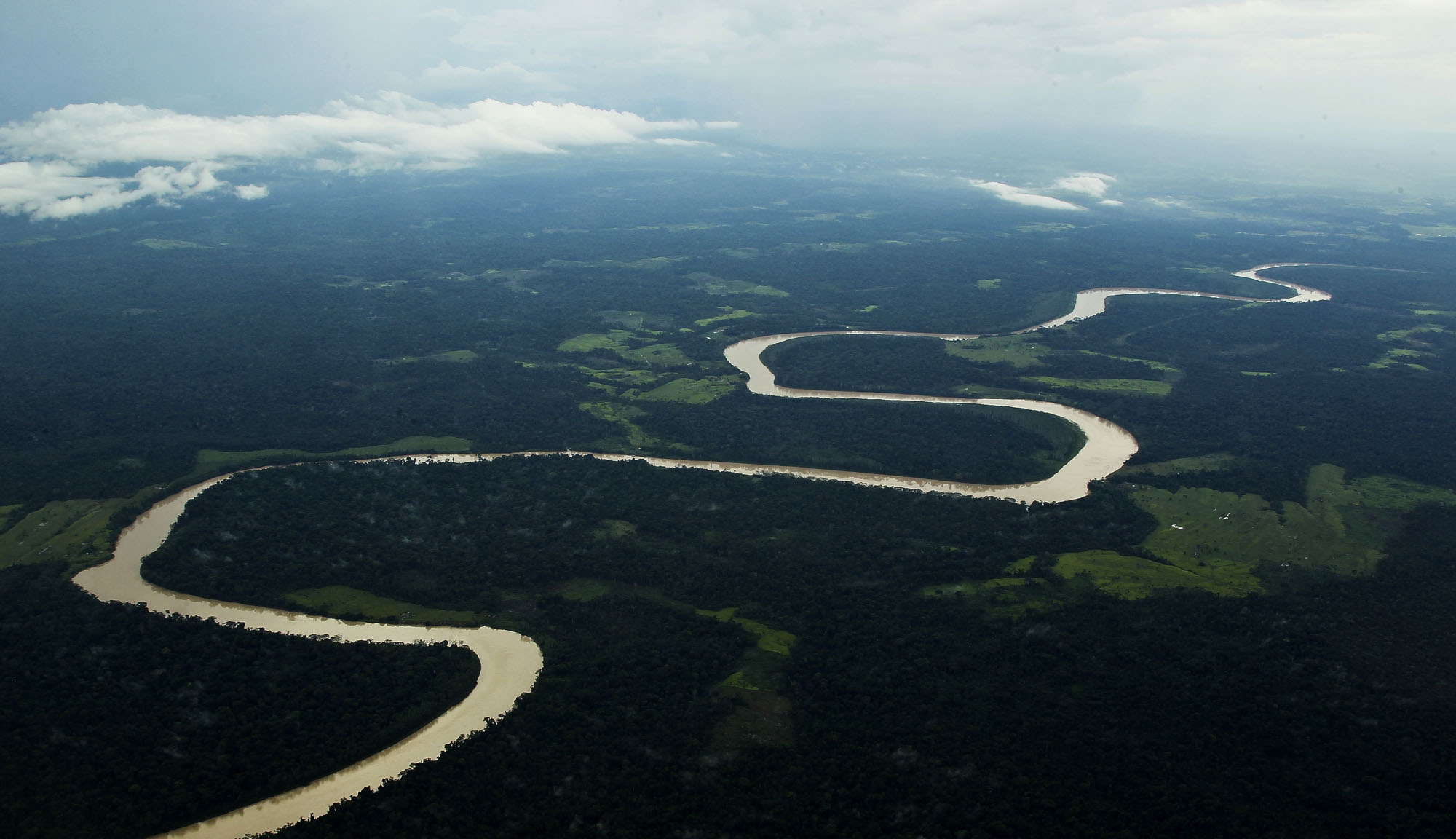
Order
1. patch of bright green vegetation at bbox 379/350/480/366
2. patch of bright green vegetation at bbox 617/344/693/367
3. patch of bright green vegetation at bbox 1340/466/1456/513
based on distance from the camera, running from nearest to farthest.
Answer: patch of bright green vegetation at bbox 1340/466/1456/513
patch of bright green vegetation at bbox 379/350/480/366
patch of bright green vegetation at bbox 617/344/693/367

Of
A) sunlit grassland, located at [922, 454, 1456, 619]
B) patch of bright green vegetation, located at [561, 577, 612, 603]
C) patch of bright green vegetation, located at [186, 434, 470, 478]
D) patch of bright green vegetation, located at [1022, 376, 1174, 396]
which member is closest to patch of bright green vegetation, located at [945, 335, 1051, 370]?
patch of bright green vegetation, located at [1022, 376, 1174, 396]

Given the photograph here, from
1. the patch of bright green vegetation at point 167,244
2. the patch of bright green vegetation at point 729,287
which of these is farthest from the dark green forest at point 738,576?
the patch of bright green vegetation at point 167,244

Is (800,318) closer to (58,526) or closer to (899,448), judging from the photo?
(899,448)

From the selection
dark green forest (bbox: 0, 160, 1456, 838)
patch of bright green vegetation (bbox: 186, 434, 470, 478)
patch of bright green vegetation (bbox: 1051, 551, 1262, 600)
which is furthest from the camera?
patch of bright green vegetation (bbox: 186, 434, 470, 478)

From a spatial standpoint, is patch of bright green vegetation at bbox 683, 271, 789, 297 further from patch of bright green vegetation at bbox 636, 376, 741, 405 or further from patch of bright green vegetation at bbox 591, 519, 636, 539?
patch of bright green vegetation at bbox 591, 519, 636, 539

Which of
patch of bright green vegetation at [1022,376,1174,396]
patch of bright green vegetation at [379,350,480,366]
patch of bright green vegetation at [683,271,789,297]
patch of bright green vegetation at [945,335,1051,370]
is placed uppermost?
patch of bright green vegetation at [683,271,789,297]

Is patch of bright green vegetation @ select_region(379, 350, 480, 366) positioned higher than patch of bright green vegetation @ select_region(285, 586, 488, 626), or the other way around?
patch of bright green vegetation @ select_region(379, 350, 480, 366)
